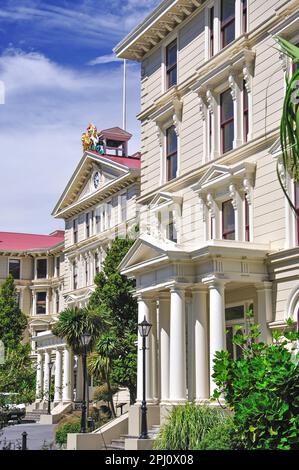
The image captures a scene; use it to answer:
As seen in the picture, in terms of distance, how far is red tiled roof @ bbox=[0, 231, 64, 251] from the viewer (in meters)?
82.5

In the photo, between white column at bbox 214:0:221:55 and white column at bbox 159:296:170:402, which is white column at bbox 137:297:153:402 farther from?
white column at bbox 214:0:221:55

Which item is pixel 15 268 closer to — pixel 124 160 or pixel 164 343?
pixel 124 160

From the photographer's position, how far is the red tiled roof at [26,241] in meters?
82.5

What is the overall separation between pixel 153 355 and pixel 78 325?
13.4 m

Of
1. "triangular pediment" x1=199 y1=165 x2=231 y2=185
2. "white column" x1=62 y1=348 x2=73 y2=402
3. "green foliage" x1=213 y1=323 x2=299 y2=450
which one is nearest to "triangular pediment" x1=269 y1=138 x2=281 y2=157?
"triangular pediment" x1=199 y1=165 x2=231 y2=185

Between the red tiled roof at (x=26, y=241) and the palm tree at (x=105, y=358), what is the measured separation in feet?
140

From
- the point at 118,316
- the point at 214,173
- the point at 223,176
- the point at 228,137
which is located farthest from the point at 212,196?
the point at 118,316

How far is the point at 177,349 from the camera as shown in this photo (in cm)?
2514

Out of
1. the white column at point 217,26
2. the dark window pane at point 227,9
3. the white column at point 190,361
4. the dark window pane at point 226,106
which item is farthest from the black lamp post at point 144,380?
the dark window pane at point 227,9

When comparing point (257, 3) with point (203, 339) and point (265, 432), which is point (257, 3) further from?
point (265, 432)

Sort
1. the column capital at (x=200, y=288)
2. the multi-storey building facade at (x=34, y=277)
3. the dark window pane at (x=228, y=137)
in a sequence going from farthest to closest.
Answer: the multi-storey building facade at (x=34, y=277), the dark window pane at (x=228, y=137), the column capital at (x=200, y=288)

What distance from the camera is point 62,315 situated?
4184 cm

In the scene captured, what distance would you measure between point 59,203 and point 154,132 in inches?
1203

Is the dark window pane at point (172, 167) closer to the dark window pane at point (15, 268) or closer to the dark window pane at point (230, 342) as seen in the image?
the dark window pane at point (230, 342)
